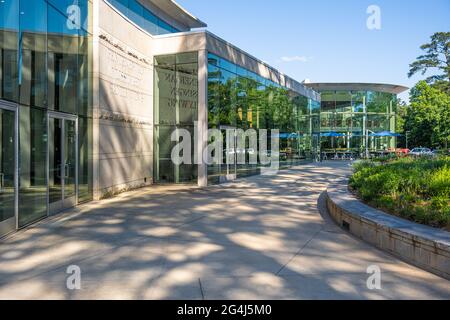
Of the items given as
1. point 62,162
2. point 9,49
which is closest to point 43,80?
point 9,49

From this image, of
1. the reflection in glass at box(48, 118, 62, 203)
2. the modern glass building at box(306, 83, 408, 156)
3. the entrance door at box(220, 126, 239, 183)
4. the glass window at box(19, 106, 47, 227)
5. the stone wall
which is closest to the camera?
the glass window at box(19, 106, 47, 227)

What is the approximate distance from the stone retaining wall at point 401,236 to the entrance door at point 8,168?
6525mm

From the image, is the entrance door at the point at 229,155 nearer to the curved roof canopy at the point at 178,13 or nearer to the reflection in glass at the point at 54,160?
the curved roof canopy at the point at 178,13

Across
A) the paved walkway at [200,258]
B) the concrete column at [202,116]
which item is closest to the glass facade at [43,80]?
the paved walkway at [200,258]

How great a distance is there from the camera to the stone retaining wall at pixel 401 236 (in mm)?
5547

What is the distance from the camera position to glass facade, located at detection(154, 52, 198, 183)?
16703 mm

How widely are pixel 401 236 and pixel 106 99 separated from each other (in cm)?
955

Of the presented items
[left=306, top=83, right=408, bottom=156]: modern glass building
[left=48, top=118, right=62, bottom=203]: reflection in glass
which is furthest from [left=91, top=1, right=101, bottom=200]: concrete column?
[left=306, top=83, right=408, bottom=156]: modern glass building

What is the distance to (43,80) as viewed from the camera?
948 cm

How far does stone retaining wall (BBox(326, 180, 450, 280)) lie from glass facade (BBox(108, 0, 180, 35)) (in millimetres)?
11299

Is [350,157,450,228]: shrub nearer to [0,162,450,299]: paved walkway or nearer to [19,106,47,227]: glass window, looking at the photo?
[0,162,450,299]: paved walkway

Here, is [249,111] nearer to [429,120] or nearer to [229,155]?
[229,155]

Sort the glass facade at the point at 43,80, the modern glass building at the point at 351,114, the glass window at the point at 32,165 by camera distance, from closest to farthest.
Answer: the glass facade at the point at 43,80
the glass window at the point at 32,165
the modern glass building at the point at 351,114
